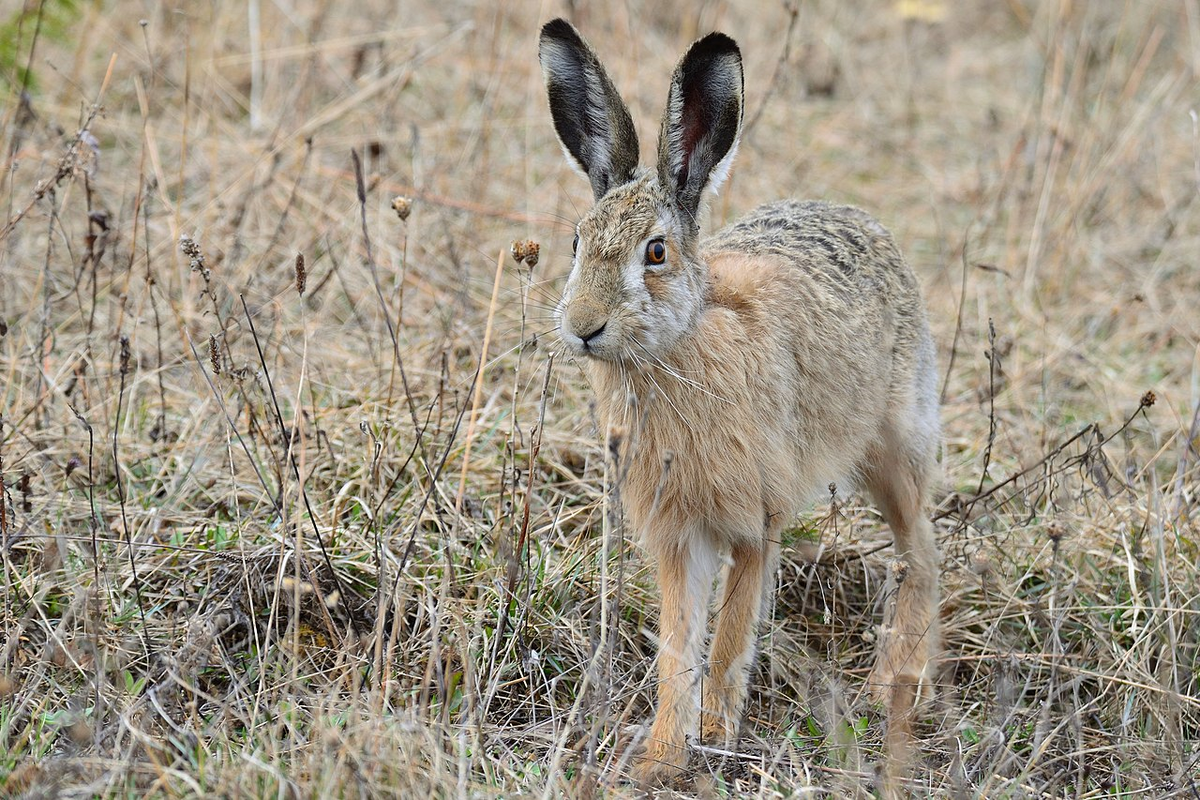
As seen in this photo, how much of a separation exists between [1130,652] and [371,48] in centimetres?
506

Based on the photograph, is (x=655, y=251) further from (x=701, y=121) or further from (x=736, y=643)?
(x=736, y=643)

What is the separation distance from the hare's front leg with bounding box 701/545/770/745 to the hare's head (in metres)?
0.70

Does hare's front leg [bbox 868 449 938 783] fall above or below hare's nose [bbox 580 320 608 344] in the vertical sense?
below

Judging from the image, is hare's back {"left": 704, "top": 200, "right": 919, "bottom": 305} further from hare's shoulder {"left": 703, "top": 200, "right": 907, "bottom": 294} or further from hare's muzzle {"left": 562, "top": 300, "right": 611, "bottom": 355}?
hare's muzzle {"left": 562, "top": 300, "right": 611, "bottom": 355}

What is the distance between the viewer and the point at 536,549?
392 cm

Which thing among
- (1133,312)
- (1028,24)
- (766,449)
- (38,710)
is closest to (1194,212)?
(1133,312)

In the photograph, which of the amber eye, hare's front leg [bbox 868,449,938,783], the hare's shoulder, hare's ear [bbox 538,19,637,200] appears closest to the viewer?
the amber eye

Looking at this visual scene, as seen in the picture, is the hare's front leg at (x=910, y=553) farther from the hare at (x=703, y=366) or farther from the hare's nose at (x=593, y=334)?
the hare's nose at (x=593, y=334)

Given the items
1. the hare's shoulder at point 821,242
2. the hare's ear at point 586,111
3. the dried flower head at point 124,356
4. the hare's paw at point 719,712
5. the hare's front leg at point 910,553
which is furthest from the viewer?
the hare's front leg at point 910,553

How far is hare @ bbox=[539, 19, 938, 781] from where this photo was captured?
327 centimetres

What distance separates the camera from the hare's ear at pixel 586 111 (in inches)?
133

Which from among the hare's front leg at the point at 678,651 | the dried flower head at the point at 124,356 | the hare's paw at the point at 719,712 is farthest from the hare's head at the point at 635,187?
the dried flower head at the point at 124,356

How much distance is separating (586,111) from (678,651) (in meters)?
1.49

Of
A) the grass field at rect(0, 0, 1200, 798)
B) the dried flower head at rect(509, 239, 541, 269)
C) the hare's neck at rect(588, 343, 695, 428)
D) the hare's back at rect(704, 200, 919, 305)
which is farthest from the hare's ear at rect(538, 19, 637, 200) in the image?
the hare's back at rect(704, 200, 919, 305)
